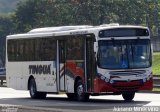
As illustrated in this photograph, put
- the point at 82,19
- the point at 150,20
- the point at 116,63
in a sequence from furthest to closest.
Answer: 1. the point at 150,20
2. the point at 82,19
3. the point at 116,63

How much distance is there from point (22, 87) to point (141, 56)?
8751 millimetres

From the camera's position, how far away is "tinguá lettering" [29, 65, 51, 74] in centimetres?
3197

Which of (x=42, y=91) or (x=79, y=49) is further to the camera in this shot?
(x=42, y=91)

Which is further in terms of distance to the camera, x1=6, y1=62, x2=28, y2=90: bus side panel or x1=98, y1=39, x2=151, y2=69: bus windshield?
x1=6, y1=62, x2=28, y2=90: bus side panel

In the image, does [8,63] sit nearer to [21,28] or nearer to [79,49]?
[79,49]

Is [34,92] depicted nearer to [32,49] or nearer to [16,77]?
[32,49]

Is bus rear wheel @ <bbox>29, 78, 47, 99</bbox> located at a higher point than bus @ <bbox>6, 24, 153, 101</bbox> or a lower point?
lower

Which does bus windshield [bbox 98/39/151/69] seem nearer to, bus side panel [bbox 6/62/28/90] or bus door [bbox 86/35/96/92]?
bus door [bbox 86/35/96/92]

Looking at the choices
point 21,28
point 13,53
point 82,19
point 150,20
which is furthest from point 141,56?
point 21,28

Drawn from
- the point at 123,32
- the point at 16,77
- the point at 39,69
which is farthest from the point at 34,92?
the point at 123,32

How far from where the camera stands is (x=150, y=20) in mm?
94250

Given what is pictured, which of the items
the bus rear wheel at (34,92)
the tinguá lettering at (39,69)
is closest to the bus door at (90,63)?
the tinguá lettering at (39,69)

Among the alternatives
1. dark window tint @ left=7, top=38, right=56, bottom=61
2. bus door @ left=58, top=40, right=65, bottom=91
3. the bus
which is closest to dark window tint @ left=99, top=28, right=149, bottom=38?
the bus

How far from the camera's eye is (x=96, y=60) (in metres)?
27.4
